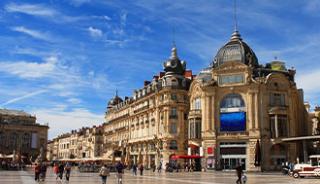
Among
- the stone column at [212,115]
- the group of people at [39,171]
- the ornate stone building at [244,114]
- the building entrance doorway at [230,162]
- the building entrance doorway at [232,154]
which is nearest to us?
the group of people at [39,171]

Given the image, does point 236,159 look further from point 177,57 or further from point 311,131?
point 177,57

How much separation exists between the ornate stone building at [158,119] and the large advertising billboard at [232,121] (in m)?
11.8

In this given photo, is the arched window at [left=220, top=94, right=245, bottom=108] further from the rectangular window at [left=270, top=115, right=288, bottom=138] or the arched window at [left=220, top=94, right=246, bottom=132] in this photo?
the rectangular window at [left=270, top=115, right=288, bottom=138]

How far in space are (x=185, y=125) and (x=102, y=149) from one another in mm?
53823

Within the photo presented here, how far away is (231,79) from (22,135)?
8422 cm

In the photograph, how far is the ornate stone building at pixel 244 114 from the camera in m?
67.1

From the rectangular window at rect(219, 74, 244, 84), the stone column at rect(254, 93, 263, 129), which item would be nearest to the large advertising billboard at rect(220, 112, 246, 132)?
the stone column at rect(254, 93, 263, 129)

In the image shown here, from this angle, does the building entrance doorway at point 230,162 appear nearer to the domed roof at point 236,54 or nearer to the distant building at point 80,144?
the domed roof at point 236,54

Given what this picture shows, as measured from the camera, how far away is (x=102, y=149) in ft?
422

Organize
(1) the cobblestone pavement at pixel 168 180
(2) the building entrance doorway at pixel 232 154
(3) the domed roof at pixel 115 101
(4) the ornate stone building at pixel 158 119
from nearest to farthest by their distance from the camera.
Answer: (1) the cobblestone pavement at pixel 168 180 < (2) the building entrance doorway at pixel 232 154 < (4) the ornate stone building at pixel 158 119 < (3) the domed roof at pixel 115 101

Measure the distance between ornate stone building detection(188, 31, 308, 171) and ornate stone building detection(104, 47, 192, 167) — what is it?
6.78m

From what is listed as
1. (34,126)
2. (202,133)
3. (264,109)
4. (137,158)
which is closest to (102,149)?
(34,126)

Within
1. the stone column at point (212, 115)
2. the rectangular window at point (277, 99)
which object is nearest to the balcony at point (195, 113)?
the stone column at point (212, 115)

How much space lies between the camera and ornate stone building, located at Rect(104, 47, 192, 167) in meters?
79.7
